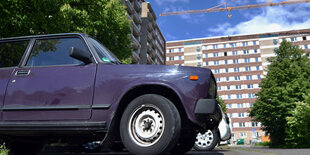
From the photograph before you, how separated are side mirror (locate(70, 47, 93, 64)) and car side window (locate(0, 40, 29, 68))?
3.96 feet

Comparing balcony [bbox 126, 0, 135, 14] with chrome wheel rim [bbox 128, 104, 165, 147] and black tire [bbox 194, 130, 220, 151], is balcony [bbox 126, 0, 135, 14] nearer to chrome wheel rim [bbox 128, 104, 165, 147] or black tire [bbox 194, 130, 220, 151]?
black tire [bbox 194, 130, 220, 151]

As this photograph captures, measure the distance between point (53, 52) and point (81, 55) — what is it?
778mm

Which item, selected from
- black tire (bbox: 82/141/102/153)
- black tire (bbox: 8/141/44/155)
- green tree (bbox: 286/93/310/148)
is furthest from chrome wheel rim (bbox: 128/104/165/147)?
green tree (bbox: 286/93/310/148)

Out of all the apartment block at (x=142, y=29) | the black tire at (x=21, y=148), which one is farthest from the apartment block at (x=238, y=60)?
the black tire at (x=21, y=148)

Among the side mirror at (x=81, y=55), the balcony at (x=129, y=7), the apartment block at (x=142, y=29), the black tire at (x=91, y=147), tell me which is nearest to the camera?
the side mirror at (x=81, y=55)

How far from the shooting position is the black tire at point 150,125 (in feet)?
10.2

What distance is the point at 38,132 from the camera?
3469 millimetres

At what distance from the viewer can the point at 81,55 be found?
3430mm

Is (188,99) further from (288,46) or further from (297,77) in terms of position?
(288,46)

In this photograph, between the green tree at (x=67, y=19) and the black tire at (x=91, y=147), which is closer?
the black tire at (x=91, y=147)

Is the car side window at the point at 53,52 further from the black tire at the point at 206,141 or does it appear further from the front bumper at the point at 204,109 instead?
the black tire at the point at 206,141

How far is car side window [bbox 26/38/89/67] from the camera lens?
382cm

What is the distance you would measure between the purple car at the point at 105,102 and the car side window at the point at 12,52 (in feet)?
0.72

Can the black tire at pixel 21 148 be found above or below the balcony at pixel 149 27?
below
